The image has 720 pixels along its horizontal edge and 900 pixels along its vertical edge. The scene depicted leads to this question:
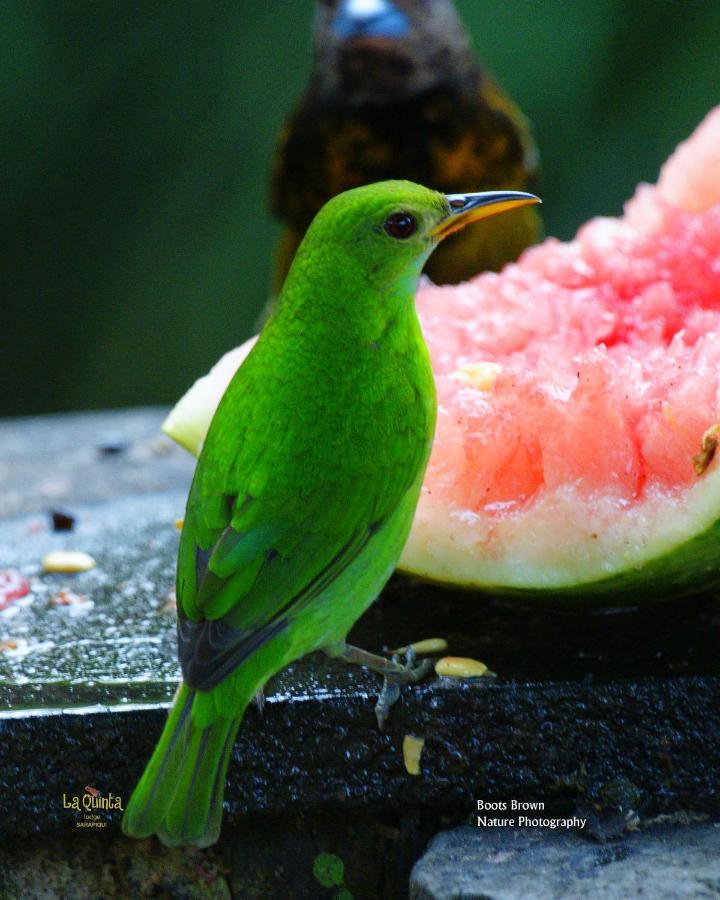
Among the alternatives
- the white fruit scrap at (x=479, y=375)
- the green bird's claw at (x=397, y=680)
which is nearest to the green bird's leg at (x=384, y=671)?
the green bird's claw at (x=397, y=680)

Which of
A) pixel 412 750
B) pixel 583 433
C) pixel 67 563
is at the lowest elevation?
pixel 67 563

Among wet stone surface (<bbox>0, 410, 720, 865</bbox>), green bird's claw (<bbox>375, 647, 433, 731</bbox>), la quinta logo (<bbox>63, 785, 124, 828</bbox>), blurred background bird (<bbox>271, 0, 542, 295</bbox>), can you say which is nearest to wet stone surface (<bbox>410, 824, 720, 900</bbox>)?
wet stone surface (<bbox>0, 410, 720, 865</bbox>)

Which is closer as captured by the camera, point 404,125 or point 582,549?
point 582,549

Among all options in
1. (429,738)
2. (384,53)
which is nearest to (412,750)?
(429,738)

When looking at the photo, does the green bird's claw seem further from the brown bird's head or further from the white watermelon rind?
the brown bird's head

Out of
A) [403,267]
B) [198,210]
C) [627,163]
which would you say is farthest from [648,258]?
[198,210]

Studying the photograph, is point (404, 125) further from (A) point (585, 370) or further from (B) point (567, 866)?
(B) point (567, 866)
